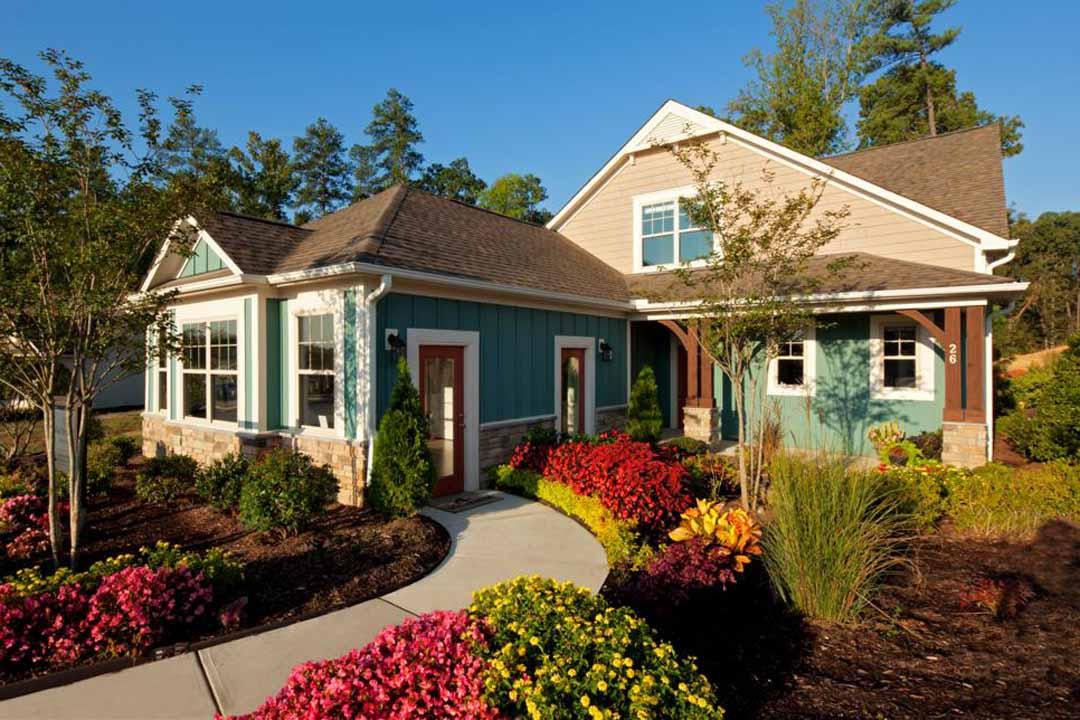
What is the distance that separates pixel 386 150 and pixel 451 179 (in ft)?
14.1

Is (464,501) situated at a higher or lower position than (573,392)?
lower

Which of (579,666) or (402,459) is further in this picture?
(402,459)

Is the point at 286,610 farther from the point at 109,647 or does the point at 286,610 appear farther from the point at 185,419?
the point at 185,419

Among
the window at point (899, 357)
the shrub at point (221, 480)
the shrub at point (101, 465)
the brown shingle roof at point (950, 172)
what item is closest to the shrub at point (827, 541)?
the shrub at point (221, 480)

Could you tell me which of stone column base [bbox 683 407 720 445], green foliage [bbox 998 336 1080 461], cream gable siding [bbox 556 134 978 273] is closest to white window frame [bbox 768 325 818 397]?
stone column base [bbox 683 407 720 445]

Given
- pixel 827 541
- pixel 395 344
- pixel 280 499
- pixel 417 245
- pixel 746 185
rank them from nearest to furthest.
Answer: pixel 827 541 → pixel 280 499 → pixel 395 344 → pixel 417 245 → pixel 746 185

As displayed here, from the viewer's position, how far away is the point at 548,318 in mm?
9562

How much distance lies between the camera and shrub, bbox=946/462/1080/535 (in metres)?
5.80

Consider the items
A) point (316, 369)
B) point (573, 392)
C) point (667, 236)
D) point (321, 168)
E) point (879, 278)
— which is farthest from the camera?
point (321, 168)

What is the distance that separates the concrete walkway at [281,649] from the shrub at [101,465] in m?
5.66

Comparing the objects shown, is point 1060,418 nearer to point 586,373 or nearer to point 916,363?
point 916,363

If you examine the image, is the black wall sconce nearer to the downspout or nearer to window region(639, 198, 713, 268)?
the downspout

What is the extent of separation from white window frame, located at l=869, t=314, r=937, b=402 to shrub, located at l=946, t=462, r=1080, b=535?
3.12 metres

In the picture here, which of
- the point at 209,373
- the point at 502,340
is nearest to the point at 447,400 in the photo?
the point at 502,340
